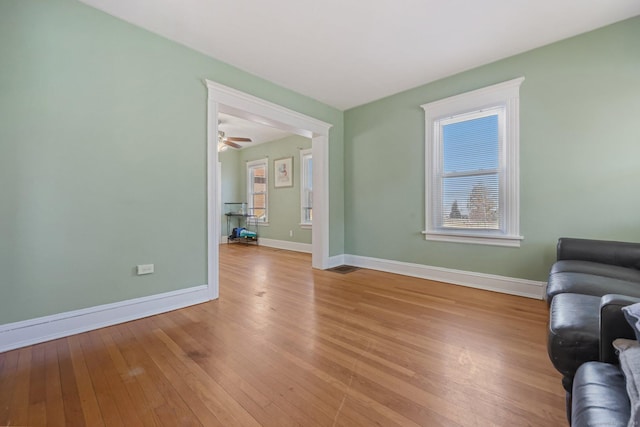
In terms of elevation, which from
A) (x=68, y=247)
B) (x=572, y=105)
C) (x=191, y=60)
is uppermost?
(x=191, y=60)

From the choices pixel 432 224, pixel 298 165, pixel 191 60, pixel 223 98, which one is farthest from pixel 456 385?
pixel 298 165

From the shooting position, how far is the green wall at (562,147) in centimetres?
246

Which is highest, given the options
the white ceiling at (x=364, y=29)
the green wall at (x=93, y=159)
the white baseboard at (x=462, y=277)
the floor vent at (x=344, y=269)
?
the white ceiling at (x=364, y=29)

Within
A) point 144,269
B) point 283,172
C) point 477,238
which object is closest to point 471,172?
point 477,238

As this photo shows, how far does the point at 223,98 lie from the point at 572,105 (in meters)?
3.64

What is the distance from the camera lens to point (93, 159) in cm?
222

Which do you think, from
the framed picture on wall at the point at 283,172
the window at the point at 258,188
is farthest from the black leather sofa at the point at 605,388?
the window at the point at 258,188

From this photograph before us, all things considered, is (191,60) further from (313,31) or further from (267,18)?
(313,31)

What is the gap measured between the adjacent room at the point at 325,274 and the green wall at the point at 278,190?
7.52 ft

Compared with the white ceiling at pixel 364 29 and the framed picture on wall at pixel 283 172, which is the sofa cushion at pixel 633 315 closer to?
the white ceiling at pixel 364 29

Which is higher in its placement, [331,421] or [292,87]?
[292,87]

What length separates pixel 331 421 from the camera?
124 cm

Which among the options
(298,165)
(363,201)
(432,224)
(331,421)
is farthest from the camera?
(298,165)

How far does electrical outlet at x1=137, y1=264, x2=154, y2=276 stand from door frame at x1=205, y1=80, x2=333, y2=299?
538 mm
